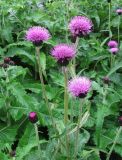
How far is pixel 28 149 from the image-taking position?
2646mm

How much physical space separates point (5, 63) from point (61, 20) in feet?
4.57

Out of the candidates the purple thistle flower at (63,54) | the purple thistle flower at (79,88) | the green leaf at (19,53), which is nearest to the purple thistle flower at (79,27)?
the purple thistle flower at (63,54)

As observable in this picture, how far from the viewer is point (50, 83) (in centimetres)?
377

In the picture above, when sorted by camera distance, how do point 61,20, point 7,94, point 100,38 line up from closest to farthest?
point 7,94
point 61,20
point 100,38

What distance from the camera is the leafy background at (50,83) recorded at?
299 centimetres

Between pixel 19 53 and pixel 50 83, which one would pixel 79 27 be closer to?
pixel 50 83

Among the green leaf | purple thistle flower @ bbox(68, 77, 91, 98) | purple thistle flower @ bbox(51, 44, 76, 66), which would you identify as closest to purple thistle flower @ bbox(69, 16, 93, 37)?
purple thistle flower @ bbox(51, 44, 76, 66)

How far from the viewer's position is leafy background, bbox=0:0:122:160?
9.82 ft

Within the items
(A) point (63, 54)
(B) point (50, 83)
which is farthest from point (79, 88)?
(B) point (50, 83)

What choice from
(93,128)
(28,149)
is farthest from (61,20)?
(28,149)

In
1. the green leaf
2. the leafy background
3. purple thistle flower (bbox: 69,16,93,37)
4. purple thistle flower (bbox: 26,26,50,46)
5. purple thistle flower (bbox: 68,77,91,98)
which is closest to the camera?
purple thistle flower (bbox: 68,77,91,98)

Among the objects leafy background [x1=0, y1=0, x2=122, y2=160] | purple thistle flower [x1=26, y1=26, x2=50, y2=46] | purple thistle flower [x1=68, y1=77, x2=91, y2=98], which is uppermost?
purple thistle flower [x1=26, y1=26, x2=50, y2=46]

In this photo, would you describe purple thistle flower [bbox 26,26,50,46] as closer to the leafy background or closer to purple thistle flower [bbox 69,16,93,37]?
purple thistle flower [bbox 69,16,93,37]

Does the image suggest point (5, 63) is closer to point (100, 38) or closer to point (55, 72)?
point (55, 72)
